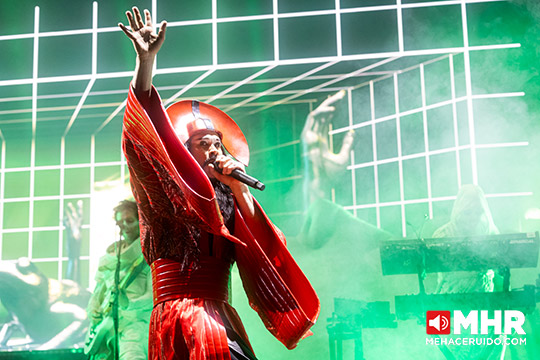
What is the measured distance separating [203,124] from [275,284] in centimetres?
55

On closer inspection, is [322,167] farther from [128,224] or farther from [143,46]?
[143,46]

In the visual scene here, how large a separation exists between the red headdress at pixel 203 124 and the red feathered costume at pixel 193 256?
0.20 metres

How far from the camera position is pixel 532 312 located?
379 centimetres

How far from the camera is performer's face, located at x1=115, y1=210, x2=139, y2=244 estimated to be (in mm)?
4238

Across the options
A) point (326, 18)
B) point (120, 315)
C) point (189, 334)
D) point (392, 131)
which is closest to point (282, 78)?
point (326, 18)

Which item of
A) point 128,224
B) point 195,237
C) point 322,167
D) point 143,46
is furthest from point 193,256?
point 128,224

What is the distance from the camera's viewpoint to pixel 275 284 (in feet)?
6.73

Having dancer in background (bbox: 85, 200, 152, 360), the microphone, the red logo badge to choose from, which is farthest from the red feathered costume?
dancer in background (bbox: 85, 200, 152, 360)

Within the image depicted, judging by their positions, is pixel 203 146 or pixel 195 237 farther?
pixel 203 146

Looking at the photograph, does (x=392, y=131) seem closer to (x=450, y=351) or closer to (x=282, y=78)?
(x=282, y=78)

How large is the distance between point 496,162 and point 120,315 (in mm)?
2463

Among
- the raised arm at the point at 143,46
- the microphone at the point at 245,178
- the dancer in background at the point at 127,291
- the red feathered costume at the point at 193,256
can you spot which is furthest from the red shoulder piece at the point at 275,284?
the dancer in background at the point at 127,291

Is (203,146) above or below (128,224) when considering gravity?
above

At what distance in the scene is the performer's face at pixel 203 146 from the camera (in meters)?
2.05
